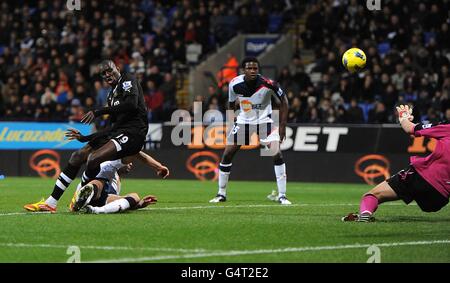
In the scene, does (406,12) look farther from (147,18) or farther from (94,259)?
(94,259)

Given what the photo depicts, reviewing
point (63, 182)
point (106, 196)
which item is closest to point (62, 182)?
point (63, 182)

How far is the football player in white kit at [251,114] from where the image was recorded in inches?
647

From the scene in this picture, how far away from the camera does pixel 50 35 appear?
111 feet

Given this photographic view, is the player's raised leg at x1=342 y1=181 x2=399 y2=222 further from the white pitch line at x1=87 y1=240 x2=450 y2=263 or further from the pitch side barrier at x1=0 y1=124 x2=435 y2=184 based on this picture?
the pitch side barrier at x1=0 y1=124 x2=435 y2=184

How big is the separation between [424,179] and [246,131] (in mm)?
5290

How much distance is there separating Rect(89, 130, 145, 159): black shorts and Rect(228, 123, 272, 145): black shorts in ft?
10.1

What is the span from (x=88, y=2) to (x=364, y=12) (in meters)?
10.5

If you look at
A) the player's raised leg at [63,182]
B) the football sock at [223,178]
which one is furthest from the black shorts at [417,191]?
the football sock at [223,178]

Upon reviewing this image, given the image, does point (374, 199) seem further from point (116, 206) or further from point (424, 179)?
point (116, 206)

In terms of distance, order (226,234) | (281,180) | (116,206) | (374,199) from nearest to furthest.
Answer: (226,234)
(374,199)
(116,206)
(281,180)

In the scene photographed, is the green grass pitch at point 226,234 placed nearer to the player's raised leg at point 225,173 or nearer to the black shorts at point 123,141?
the player's raised leg at point 225,173

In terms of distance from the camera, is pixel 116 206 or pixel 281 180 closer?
pixel 116 206

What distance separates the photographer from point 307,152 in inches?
961

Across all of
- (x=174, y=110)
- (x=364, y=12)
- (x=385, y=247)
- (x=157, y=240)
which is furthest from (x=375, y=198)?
(x=364, y=12)
